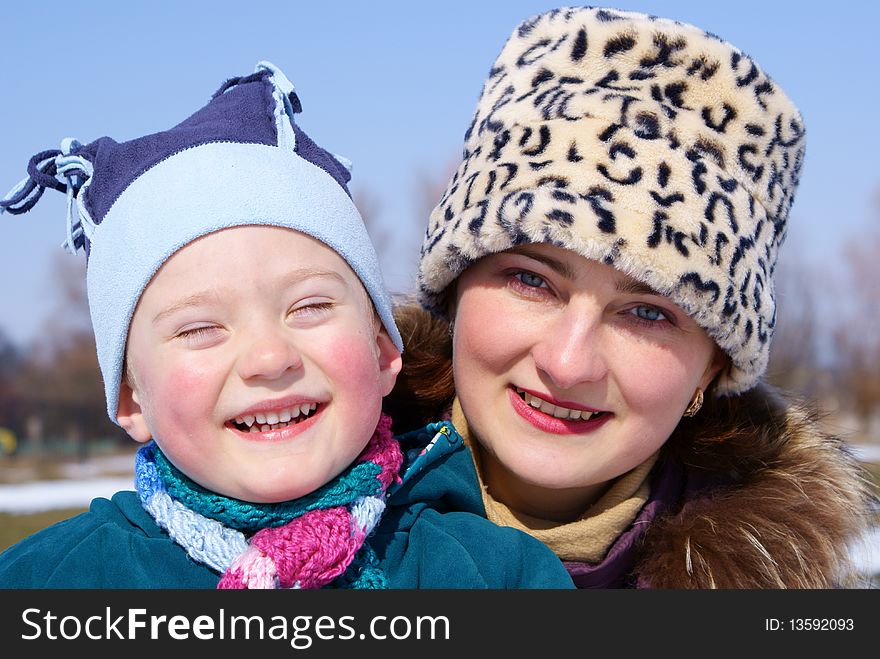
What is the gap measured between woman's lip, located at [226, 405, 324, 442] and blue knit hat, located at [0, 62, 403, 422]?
343 millimetres

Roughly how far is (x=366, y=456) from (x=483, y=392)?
0.43m

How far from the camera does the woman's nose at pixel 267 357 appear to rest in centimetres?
170

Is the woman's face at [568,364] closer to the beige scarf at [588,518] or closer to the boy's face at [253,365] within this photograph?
the beige scarf at [588,518]

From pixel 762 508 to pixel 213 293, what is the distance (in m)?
1.60

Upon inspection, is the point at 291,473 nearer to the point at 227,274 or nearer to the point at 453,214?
the point at 227,274

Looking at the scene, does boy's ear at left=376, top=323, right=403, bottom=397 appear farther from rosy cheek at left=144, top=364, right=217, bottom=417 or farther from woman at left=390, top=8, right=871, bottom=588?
rosy cheek at left=144, top=364, right=217, bottom=417

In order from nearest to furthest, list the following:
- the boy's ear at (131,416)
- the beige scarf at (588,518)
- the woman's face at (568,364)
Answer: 1. the boy's ear at (131,416)
2. the woman's face at (568,364)
3. the beige scarf at (588,518)

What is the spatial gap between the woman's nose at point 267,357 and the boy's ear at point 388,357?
358 mm

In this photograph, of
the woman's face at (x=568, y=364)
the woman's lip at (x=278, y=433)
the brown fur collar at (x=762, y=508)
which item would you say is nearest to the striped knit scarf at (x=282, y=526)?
the woman's lip at (x=278, y=433)

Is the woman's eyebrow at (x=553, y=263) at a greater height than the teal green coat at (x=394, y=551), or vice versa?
the woman's eyebrow at (x=553, y=263)

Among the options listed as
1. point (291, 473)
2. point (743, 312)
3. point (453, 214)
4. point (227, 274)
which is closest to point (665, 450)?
point (743, 312)

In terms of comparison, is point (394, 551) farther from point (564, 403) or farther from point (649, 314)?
point (649, 314)

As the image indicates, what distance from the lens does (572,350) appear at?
6.75 feet
